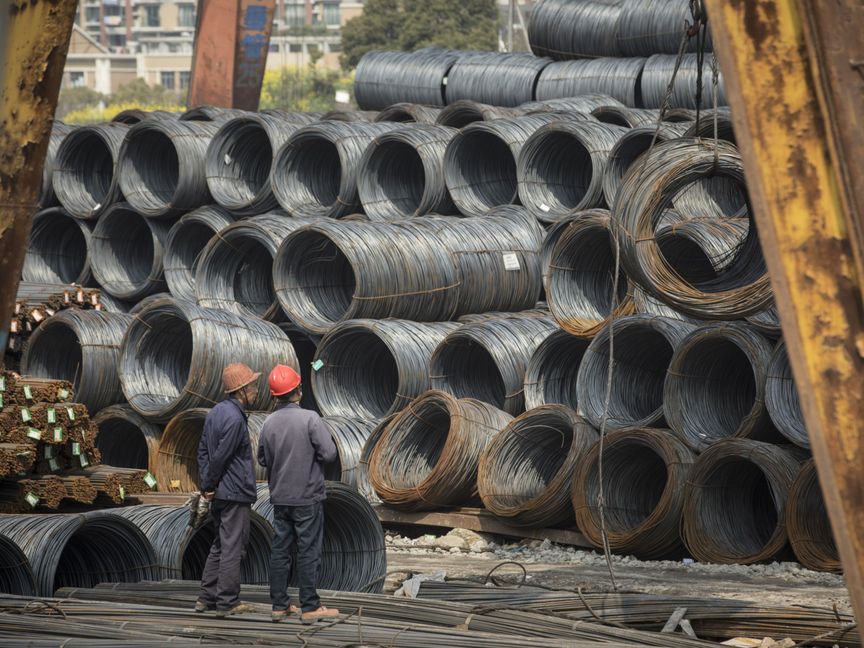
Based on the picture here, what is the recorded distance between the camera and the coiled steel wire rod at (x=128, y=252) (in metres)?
15.0

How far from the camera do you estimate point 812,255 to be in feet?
8.44

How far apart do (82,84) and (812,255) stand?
106 m

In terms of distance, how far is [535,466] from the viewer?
11.6m

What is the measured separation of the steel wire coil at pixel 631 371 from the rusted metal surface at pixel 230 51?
9.14 metres

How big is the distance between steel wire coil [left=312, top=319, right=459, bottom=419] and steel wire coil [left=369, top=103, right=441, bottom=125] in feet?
15.0

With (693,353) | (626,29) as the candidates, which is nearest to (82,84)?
(626,29)

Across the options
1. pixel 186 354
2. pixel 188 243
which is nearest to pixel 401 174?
pixel 188 243

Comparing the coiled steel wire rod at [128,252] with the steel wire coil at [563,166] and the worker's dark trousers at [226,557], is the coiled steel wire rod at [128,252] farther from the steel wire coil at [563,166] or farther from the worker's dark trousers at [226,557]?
the worker's dark trousers at [226,557]

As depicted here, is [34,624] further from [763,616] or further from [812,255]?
[812,255]

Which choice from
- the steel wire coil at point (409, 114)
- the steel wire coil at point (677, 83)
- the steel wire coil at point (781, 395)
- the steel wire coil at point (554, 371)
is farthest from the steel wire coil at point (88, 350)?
the steel wire coil at point (677, 83)

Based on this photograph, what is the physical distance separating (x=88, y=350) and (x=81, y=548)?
3.79 m

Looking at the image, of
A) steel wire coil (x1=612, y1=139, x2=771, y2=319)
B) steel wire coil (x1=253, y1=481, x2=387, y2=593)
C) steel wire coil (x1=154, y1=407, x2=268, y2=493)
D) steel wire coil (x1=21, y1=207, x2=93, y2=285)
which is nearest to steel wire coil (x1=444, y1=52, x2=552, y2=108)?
steel wire coil (x1=21, y1=207, x2=93, y2=285)

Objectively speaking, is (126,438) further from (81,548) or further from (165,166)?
(165,166)

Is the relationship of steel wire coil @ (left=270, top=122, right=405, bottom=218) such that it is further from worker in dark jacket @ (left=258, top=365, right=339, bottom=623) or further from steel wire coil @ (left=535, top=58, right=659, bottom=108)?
worker in dark jacket @ (left=258, top=365, right=339, bottom=623)
